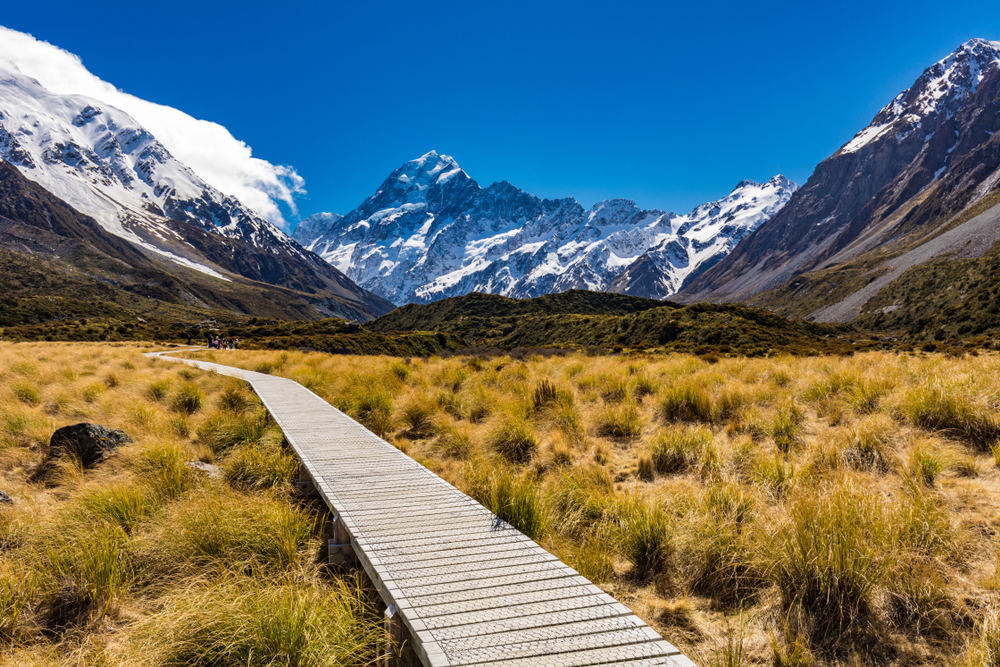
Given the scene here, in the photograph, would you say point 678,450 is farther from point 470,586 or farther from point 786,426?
point 470,586

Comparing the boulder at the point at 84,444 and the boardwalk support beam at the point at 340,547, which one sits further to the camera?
the boulder at the point at 84,444

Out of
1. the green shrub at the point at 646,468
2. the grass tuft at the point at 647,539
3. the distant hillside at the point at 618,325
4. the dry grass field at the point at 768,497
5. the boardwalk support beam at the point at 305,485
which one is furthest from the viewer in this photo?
the distant hillside at the point at 618,325

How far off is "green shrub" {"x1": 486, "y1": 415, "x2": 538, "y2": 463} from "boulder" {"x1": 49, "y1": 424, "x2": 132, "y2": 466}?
19.6 feet

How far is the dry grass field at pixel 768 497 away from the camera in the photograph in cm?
338

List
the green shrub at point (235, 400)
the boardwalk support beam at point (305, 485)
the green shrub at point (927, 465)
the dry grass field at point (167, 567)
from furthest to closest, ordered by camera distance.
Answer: the green shrub at point (235, 400)
the boardwalk support beam at point (305, 485)
the green shrub at point (927, 465)
the dry grass field at point (167, 567)

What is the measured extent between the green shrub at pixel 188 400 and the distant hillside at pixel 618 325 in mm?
30742

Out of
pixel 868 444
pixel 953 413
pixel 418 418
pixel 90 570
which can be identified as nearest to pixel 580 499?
pixel 868 444

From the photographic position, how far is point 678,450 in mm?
7000

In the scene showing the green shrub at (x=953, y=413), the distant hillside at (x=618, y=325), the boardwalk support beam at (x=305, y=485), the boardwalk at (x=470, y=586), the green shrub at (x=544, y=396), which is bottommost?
the boardwalk support beam at (x=305, y=485)

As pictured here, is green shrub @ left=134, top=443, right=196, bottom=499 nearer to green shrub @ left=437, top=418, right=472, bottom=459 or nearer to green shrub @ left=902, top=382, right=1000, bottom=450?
green shrub @ left=437, top=418, right=472, bottom=459

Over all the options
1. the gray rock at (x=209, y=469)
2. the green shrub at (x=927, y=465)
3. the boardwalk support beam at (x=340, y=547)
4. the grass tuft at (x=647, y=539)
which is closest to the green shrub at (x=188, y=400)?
the gray rock at (x=209, y=469)

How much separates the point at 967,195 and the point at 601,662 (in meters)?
237

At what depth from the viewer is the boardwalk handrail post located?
3.07 metres

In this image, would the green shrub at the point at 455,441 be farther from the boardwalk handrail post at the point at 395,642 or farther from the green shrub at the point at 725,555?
the boardwalk handrail post at the point at 395,642
